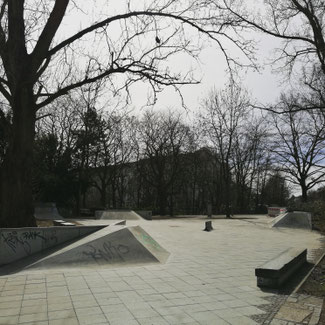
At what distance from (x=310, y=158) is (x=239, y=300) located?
35.7 m

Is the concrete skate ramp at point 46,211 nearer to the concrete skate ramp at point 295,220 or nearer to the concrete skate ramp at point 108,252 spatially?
the concrete skate ramp at point 295,220

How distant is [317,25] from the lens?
1153cm

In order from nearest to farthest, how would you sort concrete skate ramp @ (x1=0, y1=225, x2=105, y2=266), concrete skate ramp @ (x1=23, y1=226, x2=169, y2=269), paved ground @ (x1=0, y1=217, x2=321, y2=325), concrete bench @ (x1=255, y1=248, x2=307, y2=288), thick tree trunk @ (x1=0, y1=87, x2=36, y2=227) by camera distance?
paved ground @ (x1=0, y1=217, x2=321, y2=325), concrete bench @ (x1=255, y1=248, x2=307, y2=288), concrete skate ramp @ (x1=23, y1=226, x2=169, y2=269), concrete skate ramp @ (x1=0, y1=225, x2=105, y2=266), thick tree trunk @ (x1=0, y1=87, x2=36, y2=227)

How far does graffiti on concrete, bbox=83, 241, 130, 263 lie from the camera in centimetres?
795

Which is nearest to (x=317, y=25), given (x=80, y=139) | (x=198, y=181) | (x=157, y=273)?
(x=157, y=273)

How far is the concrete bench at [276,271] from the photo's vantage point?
621 centimetres

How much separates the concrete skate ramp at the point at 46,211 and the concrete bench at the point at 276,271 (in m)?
21.0

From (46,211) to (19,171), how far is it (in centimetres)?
1700

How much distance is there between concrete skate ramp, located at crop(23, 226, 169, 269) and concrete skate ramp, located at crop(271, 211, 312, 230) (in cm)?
1341

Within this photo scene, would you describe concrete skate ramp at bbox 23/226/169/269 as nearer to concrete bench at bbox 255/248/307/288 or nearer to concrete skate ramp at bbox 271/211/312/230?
concrete bench at bbox 255/248/307/288

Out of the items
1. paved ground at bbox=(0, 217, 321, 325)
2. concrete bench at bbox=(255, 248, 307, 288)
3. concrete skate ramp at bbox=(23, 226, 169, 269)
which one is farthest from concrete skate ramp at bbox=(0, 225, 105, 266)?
concrete bench at bbox=(255, 248, 307, 288)

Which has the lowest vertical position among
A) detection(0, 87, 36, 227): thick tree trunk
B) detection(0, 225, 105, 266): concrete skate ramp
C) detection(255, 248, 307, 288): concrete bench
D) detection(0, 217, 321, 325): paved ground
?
detection(0, 217, 321, 325): paved ground

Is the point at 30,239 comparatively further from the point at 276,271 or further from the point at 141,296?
the point at 276,271

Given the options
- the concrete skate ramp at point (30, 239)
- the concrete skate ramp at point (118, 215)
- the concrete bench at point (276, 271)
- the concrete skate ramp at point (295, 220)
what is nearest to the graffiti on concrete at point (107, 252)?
the concrete skate ramp at point (30, 239)
